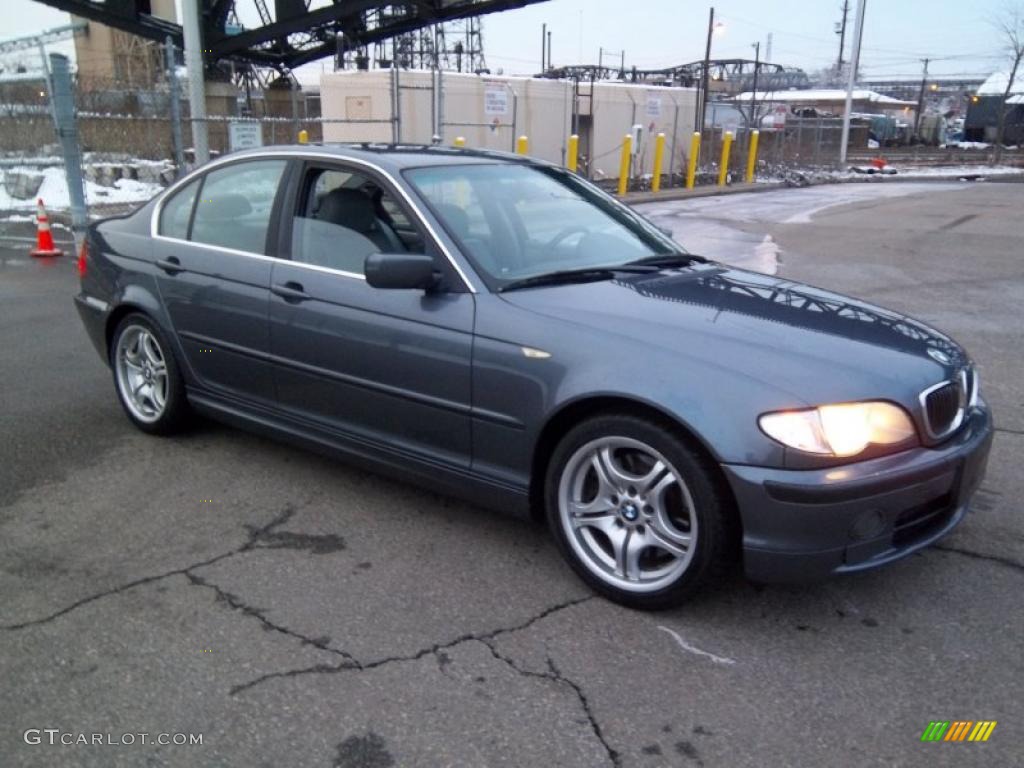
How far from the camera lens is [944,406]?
3133 millimetres

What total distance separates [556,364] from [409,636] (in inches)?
42.1

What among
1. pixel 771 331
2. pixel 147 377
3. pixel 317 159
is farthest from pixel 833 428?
pixel 147 377

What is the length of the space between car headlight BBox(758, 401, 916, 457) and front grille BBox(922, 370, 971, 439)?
222 mm

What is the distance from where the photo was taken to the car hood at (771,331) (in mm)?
2955

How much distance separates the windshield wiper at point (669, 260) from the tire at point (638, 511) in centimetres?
114

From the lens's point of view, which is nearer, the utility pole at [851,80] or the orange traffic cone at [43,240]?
the orange traffic cone at [43,240]

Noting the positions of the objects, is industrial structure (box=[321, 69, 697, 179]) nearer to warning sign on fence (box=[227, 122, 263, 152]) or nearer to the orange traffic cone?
warning sign on fence (box=[227, 122, 263, 152])

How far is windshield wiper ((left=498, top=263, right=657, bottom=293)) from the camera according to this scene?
3.60m

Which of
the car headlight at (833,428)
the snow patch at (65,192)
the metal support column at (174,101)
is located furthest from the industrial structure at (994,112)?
the car headlight at (833,428)

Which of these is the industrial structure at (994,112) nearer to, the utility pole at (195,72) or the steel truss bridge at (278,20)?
the steel truss bridge at (278,20)

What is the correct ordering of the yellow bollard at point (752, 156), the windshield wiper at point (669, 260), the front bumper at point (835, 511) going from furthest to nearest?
the yellow bollard at point (752, 156) → the windshield wiper at point (669, 260) → the front bumper at point (835, 511)

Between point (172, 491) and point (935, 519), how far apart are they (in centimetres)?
326

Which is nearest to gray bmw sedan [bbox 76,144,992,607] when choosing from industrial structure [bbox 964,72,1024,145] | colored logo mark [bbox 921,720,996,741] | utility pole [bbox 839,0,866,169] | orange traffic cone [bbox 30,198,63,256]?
colored logo mark [bbox 921,720,996,741]

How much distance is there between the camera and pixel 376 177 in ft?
12.9
